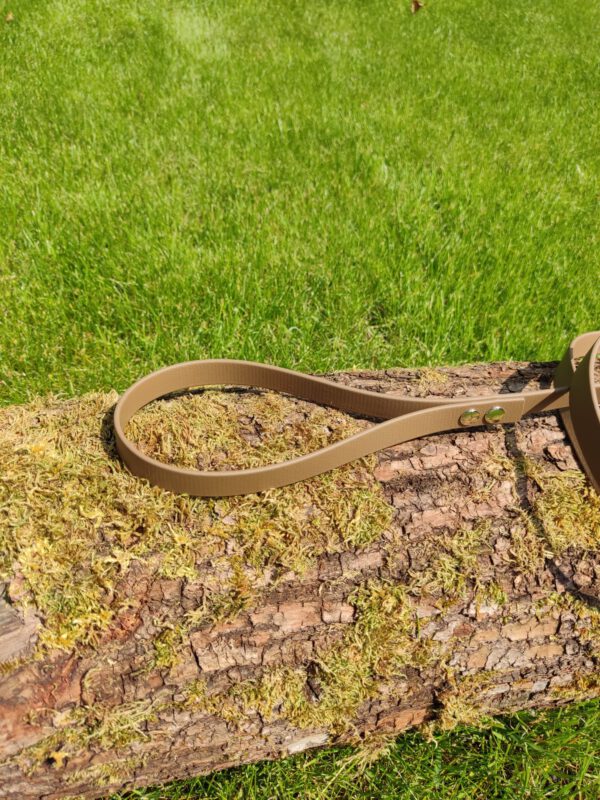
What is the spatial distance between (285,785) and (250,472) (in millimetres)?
1089

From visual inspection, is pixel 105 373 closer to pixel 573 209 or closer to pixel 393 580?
pixel 393 580

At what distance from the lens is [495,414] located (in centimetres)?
208

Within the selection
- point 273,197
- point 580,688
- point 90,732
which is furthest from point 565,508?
point 273,197

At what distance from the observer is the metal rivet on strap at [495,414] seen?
6.77 feet

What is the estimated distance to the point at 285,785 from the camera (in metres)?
2.00

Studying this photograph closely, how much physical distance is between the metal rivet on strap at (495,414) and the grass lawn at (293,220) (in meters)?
1.09

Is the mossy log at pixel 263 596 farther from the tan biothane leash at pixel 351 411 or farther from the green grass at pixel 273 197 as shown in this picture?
the green grass at pixel 273 197

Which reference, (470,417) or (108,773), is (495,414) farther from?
(108,773)

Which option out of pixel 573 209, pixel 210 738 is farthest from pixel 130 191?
pixel 210 738

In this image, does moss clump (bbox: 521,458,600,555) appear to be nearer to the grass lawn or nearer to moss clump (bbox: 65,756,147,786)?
the grass lawn

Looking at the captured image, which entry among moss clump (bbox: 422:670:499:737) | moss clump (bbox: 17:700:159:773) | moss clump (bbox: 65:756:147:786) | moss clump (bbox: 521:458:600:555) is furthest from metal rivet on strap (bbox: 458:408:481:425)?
moss clump (bbox: 65:756:147:786)

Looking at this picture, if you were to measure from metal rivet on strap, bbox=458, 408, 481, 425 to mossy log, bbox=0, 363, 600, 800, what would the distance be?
7cm

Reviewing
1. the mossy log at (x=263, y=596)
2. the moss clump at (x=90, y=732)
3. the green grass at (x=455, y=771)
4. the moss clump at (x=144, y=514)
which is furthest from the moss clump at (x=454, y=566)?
the moss clump at (x=90, y=732)

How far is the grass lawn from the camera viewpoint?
3.02 metres
